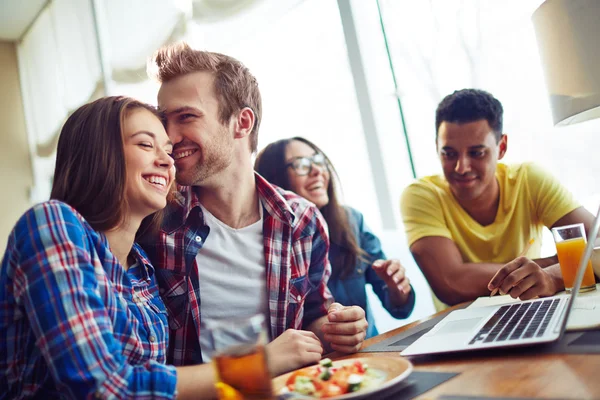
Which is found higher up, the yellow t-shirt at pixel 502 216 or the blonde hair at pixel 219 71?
the blonde hair at pixel 219 71

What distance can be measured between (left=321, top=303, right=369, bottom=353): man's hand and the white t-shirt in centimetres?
33

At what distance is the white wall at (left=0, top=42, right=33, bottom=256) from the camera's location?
10.3 feet

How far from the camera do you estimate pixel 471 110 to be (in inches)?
81.8

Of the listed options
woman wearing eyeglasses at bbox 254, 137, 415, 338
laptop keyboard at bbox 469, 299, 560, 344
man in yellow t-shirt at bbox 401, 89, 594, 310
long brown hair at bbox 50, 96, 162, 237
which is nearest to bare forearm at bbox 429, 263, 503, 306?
man in yellow t-shirt at bbox 401, 89, 594, 310

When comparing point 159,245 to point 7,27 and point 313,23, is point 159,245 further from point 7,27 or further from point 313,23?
point 7,27

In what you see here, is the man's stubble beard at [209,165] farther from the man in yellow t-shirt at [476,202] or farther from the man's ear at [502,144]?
the man's ear at [502,144]

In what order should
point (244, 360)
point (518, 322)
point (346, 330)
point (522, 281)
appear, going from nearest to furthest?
1. point (244, 360)
2. point (518, 322)
3. point (346, 330)
4. point (522, 281)

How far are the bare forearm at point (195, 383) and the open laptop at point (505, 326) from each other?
34 cm

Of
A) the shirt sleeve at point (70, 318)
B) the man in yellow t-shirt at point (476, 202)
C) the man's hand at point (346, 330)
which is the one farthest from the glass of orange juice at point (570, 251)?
the shirt sleeve at point (70, 318)

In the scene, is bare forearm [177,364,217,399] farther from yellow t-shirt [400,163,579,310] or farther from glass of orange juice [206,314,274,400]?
yellow t-shirt [400,163,579,310]

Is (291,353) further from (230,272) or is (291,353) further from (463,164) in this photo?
(463,164)

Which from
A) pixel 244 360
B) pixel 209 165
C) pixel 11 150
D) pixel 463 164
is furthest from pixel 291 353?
pixel 11 150

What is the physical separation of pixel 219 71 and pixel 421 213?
0.91 meters

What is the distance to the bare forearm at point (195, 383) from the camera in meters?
0.89
